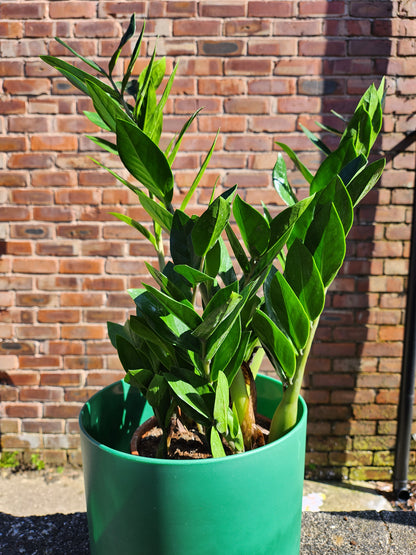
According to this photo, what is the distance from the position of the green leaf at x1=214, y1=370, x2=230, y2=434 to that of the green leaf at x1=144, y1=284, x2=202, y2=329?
9cm

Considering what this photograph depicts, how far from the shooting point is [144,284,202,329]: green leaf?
756 millimetres

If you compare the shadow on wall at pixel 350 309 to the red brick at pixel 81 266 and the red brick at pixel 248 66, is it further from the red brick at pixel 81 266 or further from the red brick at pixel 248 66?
the red brick at pixel 81 266

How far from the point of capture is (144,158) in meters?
0.81

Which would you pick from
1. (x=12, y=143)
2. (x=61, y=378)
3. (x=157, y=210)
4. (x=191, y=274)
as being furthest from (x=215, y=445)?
(x=12, y=143)

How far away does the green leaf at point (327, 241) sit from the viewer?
2.65 ft

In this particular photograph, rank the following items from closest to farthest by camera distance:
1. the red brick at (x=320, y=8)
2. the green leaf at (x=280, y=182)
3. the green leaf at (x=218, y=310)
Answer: the green leaf at (x=218, y=310) < the green leaf at (x=280, y=182) < the red brick at (x=320, y=8)

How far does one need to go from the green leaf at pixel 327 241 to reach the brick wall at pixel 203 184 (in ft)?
3.83

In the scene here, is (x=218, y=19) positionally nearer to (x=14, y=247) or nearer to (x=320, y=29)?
(x=320, y=29)

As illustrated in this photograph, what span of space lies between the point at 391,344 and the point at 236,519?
145 centimetres

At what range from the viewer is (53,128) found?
1956mm

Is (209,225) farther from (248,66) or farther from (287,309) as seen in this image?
(248,66)

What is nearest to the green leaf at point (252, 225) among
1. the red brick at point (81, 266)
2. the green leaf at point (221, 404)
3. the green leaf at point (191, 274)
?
the green leaf at point (191, 274)

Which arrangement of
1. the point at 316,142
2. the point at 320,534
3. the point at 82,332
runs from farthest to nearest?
1. the point at 82,332
2. the point at 320,534
3. the point at 316,142

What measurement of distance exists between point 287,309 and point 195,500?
332mm
